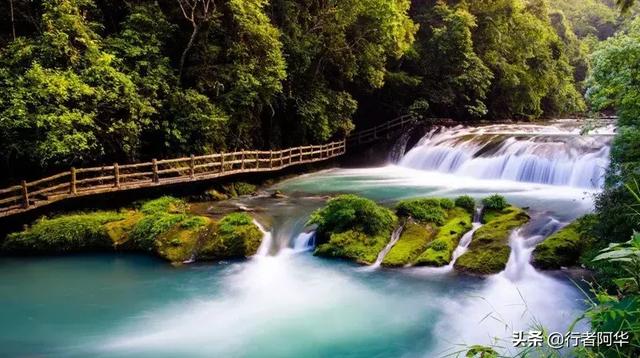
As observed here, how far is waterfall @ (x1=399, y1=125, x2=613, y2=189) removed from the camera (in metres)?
17.4

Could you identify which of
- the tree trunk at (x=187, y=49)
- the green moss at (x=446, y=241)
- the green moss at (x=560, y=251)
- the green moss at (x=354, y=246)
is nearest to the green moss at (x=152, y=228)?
the green moss at (x=354, y=246)

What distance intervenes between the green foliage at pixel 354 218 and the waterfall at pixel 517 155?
843 cm

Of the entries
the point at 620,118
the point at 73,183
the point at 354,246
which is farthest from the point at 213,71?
the point at 620,118

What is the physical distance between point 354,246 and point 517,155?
11.3 m

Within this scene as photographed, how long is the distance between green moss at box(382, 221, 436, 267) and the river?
38cm

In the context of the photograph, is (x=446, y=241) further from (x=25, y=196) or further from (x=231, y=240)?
(x=25, y=196)

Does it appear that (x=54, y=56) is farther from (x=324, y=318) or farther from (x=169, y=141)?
(x=324, y=318)

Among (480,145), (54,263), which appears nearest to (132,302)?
(54,263)

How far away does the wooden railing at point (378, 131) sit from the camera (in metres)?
27.0

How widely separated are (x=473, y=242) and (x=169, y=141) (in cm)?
1042

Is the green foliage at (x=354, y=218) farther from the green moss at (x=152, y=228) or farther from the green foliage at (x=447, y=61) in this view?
the green foliage at (x=447, y=61)

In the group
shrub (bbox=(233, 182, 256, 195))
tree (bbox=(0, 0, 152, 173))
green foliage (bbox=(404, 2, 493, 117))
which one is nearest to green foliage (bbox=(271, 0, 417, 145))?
shrub (bbox=(233, 182, 256, 195))

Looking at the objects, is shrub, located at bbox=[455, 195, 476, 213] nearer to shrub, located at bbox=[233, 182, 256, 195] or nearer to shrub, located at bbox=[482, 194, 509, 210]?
shrub, located at bbox=[482, 194, 509, 210]

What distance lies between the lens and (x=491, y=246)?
10391 millimetres
